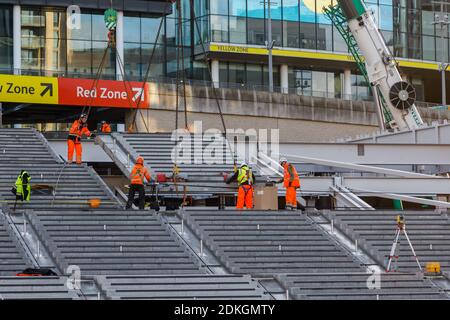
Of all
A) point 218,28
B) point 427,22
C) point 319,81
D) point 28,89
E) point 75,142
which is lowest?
point 75,142

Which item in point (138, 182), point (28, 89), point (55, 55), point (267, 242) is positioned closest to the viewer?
point (267, 242)

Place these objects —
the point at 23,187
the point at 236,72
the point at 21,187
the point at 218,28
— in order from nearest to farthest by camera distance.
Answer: the point at 21,187 < the point at 23,187 < the point at 218,28 < the point at 236,72

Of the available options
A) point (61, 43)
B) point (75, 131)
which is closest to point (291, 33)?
point (61, 43)

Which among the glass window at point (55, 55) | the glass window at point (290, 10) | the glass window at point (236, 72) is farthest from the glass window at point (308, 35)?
the glass window at point (55, 55)

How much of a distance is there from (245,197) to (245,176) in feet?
4.01

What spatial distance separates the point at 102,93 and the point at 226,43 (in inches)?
592

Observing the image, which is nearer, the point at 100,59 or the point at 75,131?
the point at 75,131

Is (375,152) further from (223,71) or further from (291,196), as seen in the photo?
(223,71)

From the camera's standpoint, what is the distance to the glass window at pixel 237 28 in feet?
213

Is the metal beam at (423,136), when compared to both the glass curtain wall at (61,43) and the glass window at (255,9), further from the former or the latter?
the glass window at (255,9)

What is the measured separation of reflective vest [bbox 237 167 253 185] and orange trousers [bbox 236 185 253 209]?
13.3 inches

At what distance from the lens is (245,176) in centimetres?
3142

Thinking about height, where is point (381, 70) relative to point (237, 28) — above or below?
below

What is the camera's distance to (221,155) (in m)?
38.7
